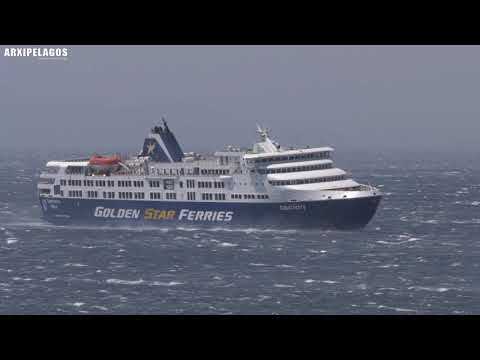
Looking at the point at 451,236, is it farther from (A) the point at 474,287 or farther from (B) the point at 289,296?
(B) the point at 289,296

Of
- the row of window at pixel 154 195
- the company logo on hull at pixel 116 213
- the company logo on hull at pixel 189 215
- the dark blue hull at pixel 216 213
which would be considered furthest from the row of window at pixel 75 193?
the company logo on hull at pixel 189 215

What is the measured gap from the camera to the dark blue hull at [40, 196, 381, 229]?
9450cm

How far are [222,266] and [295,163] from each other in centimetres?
1792

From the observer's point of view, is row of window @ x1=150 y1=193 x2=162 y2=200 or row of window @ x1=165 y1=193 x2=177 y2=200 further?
row of window @ x1=150 y1=193 x2=162 y2=200

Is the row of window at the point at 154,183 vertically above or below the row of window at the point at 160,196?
above

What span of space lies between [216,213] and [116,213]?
985cm

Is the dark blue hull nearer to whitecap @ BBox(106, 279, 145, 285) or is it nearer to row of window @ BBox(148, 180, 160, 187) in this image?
row of window @ BBox(148, 180, 160, 187)

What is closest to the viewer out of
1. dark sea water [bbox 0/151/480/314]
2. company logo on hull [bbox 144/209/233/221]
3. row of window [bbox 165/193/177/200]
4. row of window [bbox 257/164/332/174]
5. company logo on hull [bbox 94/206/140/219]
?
dark sea water [bbox 0/151/480/314]

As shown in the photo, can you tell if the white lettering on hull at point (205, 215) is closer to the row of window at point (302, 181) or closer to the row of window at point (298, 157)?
the row of window at point (302, 181)

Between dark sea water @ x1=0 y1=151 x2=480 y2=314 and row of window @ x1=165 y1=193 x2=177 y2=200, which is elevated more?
row of window @ x1=165 y1=193 x2=177 y2=200

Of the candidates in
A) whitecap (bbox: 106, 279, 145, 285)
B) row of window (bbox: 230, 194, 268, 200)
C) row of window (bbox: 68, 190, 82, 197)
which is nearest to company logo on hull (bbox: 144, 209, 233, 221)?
→ row of window (bbox: 230, 194, 268, 200)

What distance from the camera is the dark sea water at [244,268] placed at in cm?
6862

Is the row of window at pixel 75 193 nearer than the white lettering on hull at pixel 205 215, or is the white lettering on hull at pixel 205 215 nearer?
the white lettering on hull at pixel 205 215

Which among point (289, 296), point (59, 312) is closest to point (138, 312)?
point (59, 312)
